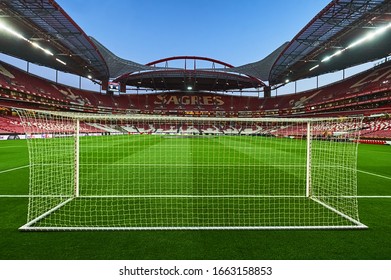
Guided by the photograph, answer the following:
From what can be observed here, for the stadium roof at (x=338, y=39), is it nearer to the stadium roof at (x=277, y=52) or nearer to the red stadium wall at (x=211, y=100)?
the stadium roof at (x=277, y=52)

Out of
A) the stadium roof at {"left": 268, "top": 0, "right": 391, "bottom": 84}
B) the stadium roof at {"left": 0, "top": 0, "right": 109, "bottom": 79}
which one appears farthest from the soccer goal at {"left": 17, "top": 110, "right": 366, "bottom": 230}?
the stadium roof at {"left": 0, "top": 0, "right": 109, "bottom": 79}

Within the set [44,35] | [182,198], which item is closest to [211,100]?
[44,35]

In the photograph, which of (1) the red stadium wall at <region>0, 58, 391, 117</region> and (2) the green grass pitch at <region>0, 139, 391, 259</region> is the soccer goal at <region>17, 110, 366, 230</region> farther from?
(1) the red stadium wall at <region>0, 58, 391, 117</region>

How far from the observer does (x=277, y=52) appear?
1548 inches

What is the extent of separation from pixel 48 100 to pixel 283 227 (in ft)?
162

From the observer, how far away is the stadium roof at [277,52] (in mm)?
19516

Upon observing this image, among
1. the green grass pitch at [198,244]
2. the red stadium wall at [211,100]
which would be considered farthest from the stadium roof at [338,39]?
the green grass pitch at [198,244]

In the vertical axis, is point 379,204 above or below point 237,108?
below

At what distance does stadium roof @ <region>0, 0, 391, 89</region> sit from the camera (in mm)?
19516

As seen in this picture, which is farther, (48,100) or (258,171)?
(48,100)

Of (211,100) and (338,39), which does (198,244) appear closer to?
(338,39)

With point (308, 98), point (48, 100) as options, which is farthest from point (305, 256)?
point (308, 98)

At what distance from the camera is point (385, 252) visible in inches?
115
